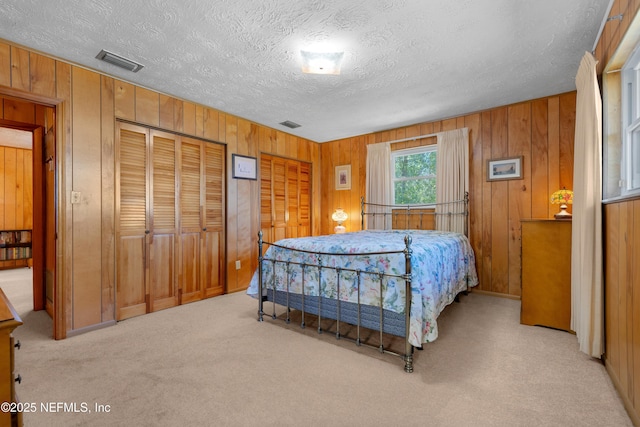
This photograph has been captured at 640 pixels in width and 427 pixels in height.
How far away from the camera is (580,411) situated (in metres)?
1.62

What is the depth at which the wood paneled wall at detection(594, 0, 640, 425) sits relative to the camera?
1.54 meters

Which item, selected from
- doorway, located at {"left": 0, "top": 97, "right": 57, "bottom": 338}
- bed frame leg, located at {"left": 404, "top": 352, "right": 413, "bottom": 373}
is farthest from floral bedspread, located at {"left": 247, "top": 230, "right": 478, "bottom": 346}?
doorway, located at {"left": 0, "top": 97, "right": 57, "bottom": 338}

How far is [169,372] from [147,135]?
263cm

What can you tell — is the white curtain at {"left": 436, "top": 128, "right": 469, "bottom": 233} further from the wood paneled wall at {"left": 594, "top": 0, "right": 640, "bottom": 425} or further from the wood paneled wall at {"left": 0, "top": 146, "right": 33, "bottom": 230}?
the wood paneled wall at {"left": 0, "top": 146, "right": 33, "bottom": 230}

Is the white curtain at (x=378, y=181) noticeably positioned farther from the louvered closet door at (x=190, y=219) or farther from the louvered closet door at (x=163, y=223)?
the louvered closet door at (x=163, y=223)

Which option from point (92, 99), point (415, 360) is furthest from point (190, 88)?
point (415, 360)

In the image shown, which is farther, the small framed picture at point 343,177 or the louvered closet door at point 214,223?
the small framed picture at point 343,177

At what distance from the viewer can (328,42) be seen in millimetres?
2441

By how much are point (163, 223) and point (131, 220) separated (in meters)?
0.36

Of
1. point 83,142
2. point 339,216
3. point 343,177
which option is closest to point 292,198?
point 339,216

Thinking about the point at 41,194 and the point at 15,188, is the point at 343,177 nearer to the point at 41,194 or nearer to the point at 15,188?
the point at 41,194

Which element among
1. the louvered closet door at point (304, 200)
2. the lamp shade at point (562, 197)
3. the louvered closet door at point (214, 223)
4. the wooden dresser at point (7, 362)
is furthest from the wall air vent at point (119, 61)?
the lamp shade at point (562, 197)

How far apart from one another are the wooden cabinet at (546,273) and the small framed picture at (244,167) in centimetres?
362

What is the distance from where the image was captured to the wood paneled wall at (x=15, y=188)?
6.13 metres
